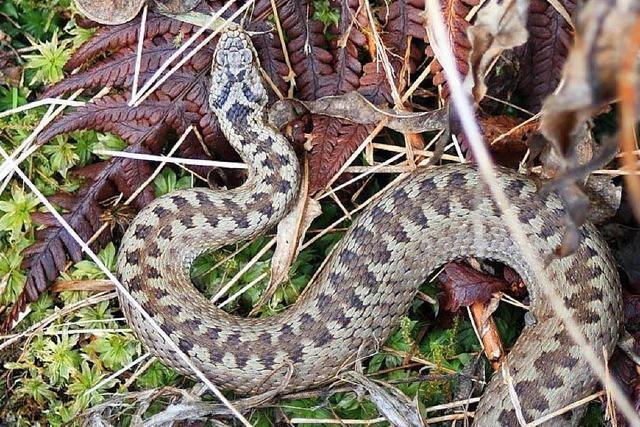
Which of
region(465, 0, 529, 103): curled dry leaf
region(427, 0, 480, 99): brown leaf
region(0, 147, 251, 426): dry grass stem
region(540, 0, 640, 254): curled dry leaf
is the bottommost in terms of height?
region(0, 147, 251, 426): dry grass stem

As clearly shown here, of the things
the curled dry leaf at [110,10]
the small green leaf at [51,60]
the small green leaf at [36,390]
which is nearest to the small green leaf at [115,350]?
the small green leaf at [36,390]

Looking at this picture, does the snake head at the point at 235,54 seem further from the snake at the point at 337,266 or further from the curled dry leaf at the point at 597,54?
the curled dry leaf at the point at 597,54

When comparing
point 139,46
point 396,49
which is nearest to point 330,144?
point 396,49

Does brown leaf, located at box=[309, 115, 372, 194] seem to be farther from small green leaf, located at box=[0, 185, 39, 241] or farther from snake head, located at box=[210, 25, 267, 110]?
small green leaf, located at box=[0, 185, 39, 241]

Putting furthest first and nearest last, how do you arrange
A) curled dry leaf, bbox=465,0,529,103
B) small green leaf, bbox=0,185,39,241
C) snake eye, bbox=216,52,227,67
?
small green leaf, bbox=0,185,39,241 < snake eye, bbox=216,52,227,67 < curled dry leaf, bbox=465,0,529,103

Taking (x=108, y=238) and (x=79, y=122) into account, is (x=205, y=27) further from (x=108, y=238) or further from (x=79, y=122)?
(x=108, y=238)

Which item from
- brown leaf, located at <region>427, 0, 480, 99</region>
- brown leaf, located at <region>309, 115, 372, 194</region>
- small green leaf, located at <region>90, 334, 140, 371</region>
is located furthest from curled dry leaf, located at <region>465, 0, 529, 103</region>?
small green leaf, located at <region>90, 334, 140, 371</region>

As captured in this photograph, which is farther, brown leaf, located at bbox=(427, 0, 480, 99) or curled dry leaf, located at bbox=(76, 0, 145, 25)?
curled dry leaf, located at bbox=(76, 0, 145, 25)
